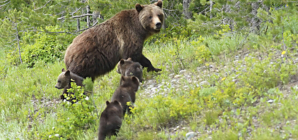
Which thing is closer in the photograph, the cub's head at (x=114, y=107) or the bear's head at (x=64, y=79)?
the cub's head at (x=114, y=107)

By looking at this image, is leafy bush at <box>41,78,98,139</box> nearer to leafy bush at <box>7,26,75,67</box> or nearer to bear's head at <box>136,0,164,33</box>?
bear's head at <box>136,0,164,33</box>

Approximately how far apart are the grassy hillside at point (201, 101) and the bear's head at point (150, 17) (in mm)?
858

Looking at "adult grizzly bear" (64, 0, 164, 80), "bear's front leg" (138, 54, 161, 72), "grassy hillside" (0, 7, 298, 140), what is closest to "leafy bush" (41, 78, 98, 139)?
"grassy hillside" (0, 7, 298, 140)

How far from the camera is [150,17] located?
6.76 metres

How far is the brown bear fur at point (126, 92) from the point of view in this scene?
4.81 meters

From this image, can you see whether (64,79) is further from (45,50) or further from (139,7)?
(45,50)

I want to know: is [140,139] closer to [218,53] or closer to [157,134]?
[157,134]

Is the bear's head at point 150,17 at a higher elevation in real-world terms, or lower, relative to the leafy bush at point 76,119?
higher

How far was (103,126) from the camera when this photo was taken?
13.2ft

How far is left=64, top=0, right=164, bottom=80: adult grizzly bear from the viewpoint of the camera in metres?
6.20

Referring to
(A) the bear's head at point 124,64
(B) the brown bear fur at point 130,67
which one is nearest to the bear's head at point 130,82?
(B) the brown bear fur at point 130,67

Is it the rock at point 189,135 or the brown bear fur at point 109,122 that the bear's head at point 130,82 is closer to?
the brown bear fur at point 109,122

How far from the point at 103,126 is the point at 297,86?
8.56 feet

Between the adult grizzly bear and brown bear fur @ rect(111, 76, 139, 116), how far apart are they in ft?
3.79
